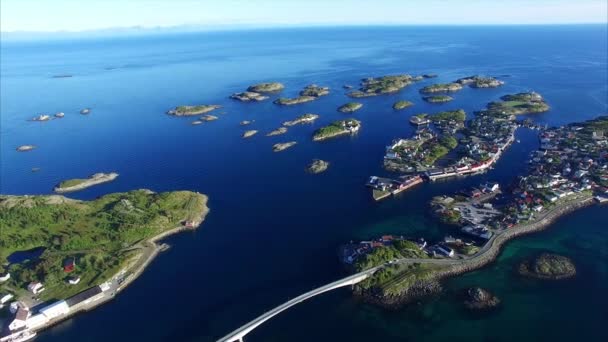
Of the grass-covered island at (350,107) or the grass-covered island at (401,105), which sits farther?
the grass-covered island at (401,105)

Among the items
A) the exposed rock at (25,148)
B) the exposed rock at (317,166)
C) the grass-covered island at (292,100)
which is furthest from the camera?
the grass-covered island at (292,100)

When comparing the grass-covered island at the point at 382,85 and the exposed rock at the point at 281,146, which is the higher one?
the grass-covered island at the point at 382,85

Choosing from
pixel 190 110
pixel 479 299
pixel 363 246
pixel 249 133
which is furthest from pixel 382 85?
pixel 479 299

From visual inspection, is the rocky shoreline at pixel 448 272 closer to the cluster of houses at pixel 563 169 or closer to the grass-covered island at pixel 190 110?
the cluster of houses at pixel 563 169

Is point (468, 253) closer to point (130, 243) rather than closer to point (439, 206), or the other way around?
point (439, 206)

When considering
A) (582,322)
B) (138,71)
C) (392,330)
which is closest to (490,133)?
(582,322)

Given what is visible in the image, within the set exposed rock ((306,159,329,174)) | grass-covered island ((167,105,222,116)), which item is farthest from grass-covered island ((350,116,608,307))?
grass-covered island ((167,105,222,116))

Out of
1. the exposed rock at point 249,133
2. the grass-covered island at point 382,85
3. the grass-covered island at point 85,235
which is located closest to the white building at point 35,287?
the grass-covered island at point 85,235

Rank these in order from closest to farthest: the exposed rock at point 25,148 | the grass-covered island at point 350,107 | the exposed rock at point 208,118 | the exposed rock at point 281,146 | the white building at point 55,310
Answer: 1. the white building at point 55,310
2. the exposed rock at point 281,146
3. the exposed rock at point 25,148
4. the exposed rock at point 208,118
5. the grass-covered island at point 350,107
